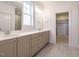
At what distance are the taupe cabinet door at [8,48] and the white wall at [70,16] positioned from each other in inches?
164

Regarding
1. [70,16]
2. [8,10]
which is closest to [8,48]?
[8,10]

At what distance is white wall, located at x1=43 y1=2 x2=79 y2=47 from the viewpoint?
18.8ft

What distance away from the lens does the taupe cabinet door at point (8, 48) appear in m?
1.92

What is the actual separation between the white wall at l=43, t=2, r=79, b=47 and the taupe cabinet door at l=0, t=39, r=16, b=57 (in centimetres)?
416

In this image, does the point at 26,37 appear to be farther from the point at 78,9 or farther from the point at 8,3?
the point at 78,9

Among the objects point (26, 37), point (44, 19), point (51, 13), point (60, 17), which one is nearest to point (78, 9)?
point (51, 13)

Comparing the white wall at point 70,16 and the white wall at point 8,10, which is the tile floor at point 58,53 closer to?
the white wall at point 70,16

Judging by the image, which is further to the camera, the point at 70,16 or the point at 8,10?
the point at 70,16

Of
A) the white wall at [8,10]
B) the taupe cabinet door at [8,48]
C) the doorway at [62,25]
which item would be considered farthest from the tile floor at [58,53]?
the doorway at [62,25]

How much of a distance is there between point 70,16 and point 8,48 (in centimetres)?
439

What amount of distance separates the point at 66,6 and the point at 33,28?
2.12 metres

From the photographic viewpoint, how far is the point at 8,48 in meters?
2.09

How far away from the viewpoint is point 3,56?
1.97 metres

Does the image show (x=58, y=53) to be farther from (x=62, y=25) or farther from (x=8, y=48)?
(x=62, y=25)
